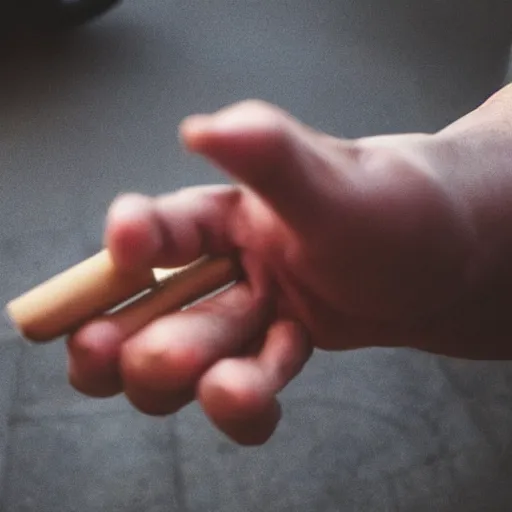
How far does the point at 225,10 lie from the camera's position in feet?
3.87

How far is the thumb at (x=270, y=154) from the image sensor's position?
0.28 meters

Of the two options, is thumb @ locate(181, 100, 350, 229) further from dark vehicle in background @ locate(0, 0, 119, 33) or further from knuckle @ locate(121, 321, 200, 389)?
dark vehicle in background @ locate(0, 0, 119, 33)

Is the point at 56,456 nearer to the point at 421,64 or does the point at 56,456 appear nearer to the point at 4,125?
the point at 4,125

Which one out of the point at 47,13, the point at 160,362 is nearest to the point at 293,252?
the point at 160,362

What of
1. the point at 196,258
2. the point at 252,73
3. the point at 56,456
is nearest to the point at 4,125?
the point at 252,73

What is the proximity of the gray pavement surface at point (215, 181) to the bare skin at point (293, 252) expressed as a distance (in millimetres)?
250

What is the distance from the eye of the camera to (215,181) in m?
0.88

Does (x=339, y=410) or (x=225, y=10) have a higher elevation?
(x=225, y=10)

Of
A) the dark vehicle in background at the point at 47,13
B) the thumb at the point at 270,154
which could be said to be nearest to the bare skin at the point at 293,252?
the thumb at the point at 270,154

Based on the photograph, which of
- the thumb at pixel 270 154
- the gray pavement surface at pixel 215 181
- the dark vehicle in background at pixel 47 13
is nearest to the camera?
the thumb at pixel 270 154

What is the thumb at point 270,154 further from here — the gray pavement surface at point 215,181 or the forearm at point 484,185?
the gray pavement surface at point 215,181

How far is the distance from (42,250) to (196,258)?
46 centimetres

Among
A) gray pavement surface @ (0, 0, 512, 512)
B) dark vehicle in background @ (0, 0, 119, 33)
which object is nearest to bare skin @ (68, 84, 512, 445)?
gray pavement surface @ (0, 0, 512, 512)

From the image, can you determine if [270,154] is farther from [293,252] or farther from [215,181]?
[215,181]
